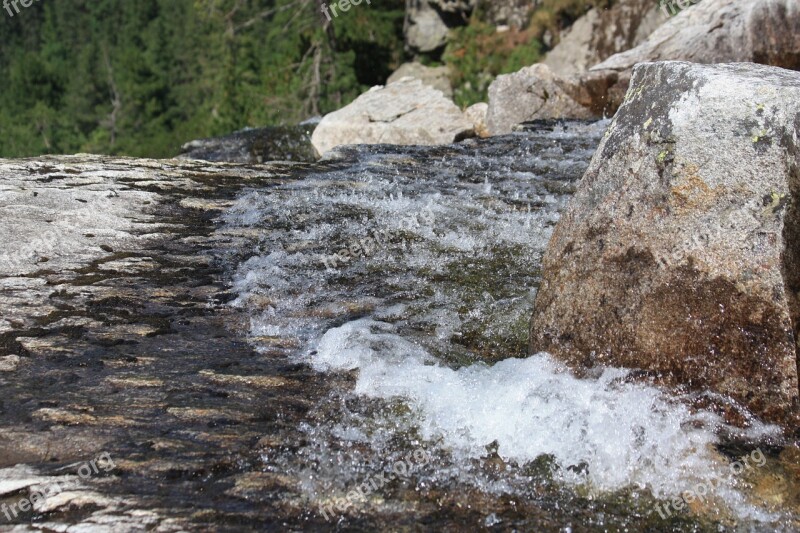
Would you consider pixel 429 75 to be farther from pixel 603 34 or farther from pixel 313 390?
pixel 313 390

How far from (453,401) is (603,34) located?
17128mm

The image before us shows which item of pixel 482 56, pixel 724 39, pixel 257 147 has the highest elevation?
pixel 482 56

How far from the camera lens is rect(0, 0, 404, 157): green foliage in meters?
21.3

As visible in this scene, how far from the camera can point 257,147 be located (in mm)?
12906

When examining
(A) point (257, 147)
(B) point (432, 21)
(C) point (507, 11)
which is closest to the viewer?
(A) point (257, 147)

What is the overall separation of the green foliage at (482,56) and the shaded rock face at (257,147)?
788 cm

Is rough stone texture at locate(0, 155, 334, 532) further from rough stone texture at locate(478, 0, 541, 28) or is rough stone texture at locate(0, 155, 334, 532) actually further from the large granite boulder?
rough stone texture at locate(478, 0, 541, 28)

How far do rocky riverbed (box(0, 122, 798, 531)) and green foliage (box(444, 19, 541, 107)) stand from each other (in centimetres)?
1569

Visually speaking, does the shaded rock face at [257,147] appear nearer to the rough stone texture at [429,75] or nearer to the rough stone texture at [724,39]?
the rough stone texture at [724,39]

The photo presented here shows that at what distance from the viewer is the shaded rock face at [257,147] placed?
12.4 m

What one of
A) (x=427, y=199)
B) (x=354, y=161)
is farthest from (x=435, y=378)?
(x=354, y=161)

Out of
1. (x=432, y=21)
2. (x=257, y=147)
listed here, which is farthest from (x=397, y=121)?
(x=432, y=21)

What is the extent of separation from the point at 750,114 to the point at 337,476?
2.42 meters

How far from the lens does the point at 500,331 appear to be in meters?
4.05
